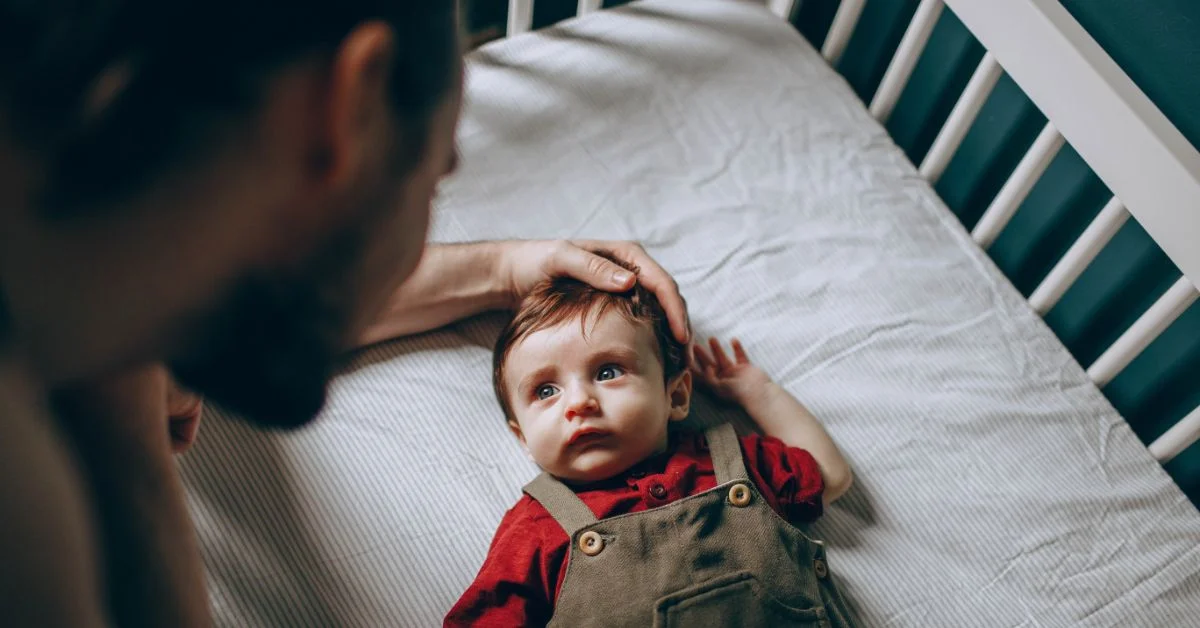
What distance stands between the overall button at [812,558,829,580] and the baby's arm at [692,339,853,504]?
3.4 inches

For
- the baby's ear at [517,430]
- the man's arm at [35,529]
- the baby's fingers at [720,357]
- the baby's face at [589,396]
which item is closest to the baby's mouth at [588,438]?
the baby's face at [589,396]

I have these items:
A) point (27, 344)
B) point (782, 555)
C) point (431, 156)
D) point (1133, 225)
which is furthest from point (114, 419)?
point (1133, 225)

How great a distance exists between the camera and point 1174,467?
1142 millimetres

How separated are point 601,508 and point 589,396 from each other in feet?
0.37

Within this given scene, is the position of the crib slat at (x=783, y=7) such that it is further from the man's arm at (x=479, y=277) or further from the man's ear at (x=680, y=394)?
the man's ear at (x=680, y=394)

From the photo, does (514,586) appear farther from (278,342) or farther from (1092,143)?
(1092,143)

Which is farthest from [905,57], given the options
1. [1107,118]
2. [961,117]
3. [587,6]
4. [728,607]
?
[728,607]

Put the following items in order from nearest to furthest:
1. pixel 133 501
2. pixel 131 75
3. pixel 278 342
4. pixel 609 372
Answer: pixel 131 75, pixel 278 342, pixel 133 501, pixel 609 372

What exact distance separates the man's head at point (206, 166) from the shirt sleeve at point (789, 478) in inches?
21.7

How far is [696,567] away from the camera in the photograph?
2.79 feet

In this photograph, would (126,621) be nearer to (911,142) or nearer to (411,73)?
(411,73)

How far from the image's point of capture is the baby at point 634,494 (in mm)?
840

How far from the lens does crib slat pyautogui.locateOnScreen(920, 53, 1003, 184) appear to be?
3.67 ft

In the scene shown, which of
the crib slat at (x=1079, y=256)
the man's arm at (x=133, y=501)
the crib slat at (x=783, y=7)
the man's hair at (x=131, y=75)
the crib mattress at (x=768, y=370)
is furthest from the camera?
the crib slat at (x=783, y=7)
